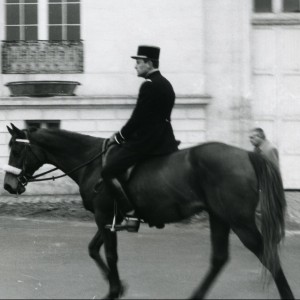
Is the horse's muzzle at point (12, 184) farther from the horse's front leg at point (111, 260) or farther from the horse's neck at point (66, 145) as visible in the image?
the horse's front leg at point (111, 260)

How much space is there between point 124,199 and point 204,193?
0.81 meters

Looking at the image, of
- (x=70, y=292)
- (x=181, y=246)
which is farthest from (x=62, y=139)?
(x=181, y=246)

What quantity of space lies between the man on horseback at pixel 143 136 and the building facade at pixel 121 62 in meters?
7.48

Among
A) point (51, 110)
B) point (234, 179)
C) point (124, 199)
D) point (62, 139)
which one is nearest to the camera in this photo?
point (234, 179)

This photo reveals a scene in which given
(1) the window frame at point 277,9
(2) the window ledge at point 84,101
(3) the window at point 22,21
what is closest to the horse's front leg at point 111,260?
(2) the window ledge at point 84,101

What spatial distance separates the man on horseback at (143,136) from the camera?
6453mm

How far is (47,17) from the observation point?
14.4 m

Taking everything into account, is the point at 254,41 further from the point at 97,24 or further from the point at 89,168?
A: the point at 89,168

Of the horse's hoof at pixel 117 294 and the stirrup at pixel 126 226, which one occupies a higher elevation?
the stirrup at pixel 126 226

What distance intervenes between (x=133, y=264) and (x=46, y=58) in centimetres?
717

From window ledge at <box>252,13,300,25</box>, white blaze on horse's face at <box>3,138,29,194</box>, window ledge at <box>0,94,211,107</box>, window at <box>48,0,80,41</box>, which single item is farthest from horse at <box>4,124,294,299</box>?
window ledge at <box>252,13,300,25</box>

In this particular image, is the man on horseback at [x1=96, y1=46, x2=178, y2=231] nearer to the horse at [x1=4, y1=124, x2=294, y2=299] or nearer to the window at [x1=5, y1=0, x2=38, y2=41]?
the horse at [x1=4, y1=124, x2=294, y2=299]

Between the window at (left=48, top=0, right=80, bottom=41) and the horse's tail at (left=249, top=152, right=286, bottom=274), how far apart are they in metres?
8.99

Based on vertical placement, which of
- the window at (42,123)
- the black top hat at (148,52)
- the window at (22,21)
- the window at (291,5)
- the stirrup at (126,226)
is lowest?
the stirrup at (126,226)
